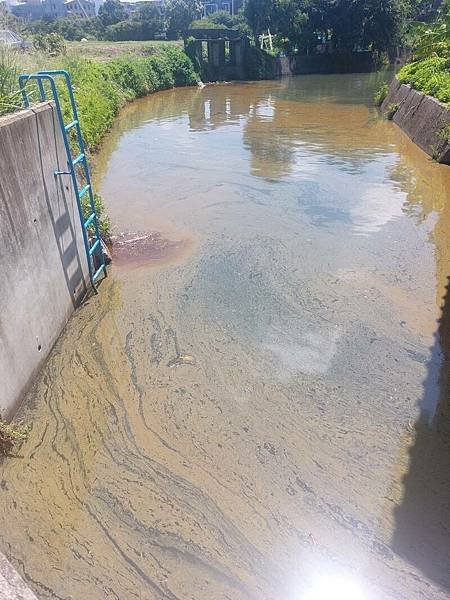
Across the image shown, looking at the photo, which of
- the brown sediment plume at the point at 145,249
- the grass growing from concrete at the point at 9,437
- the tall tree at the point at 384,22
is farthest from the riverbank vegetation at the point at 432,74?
the tall tree at the point at 384,22

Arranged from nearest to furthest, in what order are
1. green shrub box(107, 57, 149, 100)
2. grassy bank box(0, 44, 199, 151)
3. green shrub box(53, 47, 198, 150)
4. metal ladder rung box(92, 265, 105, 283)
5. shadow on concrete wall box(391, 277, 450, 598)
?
shadow on concrete wall box(391, 277, 450, 598) < grassy bank box(0, 44, 199, 151) < metal ladder rung box(92, 265, 105, 283) < green shrub box(53, 47, 198, 150) < green shrub box(107, 57, 149, 100)

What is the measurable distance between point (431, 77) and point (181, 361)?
13.2m

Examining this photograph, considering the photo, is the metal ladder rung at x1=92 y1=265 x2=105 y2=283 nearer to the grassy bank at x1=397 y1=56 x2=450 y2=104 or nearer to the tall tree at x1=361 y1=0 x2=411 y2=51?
the grassy bank at x1=397 y1=56 x2=450 y2=104

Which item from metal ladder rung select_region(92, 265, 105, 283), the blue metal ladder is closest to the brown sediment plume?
metal ladder rung select_region(92, 265, 105, 283)

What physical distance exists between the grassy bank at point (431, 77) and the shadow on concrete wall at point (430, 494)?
406 inches

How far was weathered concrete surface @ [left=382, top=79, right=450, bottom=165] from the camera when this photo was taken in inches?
434

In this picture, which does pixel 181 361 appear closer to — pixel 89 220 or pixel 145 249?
pixel 89 220

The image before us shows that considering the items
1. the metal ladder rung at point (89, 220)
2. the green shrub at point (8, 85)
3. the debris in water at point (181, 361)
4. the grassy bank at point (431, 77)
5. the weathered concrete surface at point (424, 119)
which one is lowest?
the debris in water at point (181, 361)

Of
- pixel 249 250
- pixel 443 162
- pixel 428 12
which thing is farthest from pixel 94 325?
pixel 428 12

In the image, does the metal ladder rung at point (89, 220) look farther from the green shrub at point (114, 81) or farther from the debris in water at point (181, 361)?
the green shrub at point (114, 81)

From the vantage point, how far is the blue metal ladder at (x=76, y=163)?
4520 millimetres

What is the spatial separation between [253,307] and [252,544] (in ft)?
9.66

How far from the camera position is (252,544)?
3020 millimetres

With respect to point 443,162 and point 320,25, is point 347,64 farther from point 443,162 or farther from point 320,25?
point 443,162
